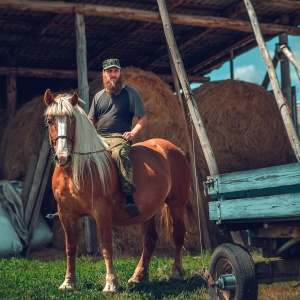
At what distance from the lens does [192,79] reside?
51.2ft

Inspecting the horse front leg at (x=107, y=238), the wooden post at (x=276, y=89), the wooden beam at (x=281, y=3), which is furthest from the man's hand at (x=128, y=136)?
the wooden beam at (x=281, y=3)

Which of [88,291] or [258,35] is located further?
[258,35]

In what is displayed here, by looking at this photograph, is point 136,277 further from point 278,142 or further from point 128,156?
point 278,142

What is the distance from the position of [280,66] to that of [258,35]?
11.2ft

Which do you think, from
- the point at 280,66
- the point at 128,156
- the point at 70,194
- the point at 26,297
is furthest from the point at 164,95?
the point at 26,297

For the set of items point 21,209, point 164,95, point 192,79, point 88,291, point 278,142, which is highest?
point 192,79

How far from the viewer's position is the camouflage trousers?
683 cm

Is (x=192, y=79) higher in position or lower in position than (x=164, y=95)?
higher

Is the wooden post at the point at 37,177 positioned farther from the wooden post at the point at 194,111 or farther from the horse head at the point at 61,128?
the horse head at the point at 61,128

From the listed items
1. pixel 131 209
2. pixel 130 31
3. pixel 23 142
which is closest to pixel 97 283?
pixel 131 209

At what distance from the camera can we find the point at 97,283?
23.0ft

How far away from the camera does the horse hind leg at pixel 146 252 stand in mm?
7413

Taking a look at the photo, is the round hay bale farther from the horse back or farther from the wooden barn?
the horse back

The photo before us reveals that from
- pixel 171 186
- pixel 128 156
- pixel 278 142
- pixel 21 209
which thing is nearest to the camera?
pixel 128 156
